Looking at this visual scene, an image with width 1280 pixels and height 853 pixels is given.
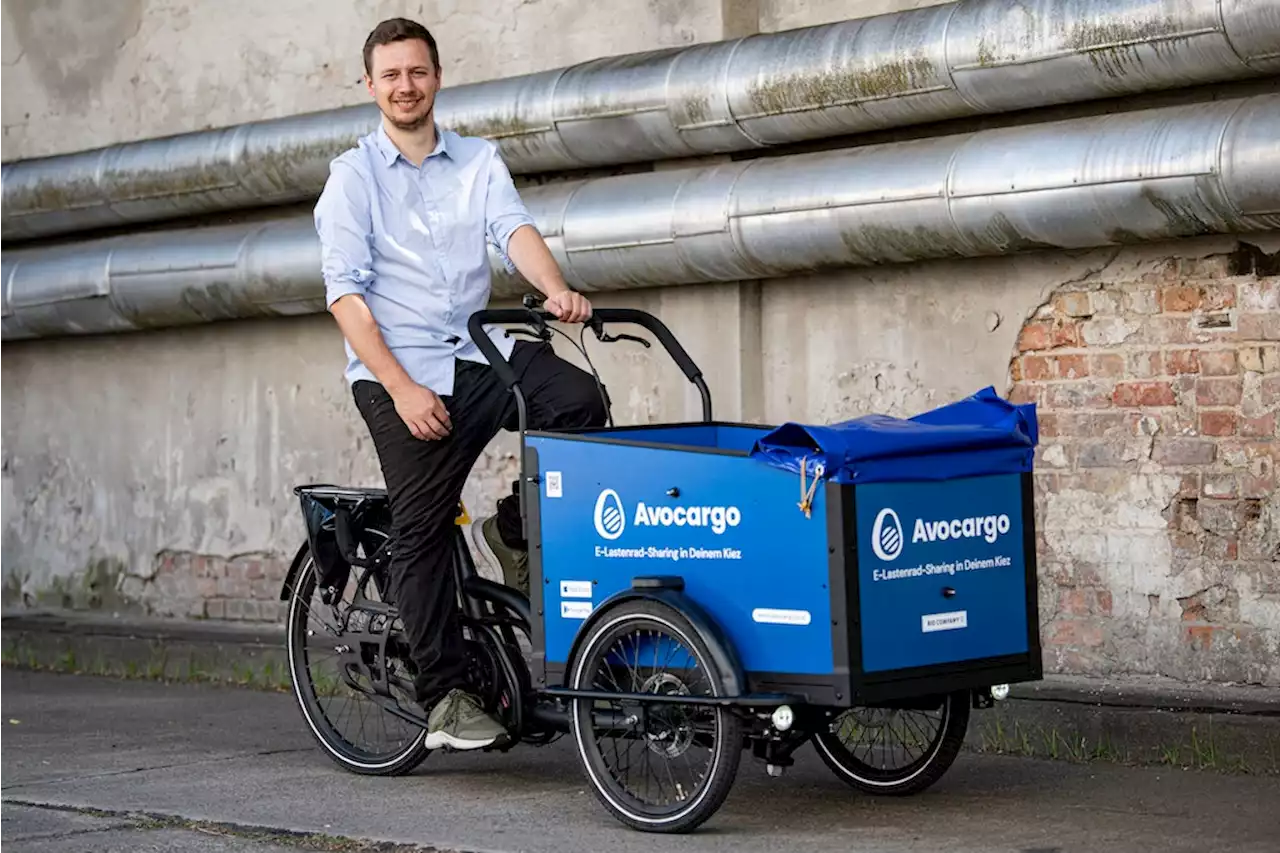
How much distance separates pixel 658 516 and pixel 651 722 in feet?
1.64

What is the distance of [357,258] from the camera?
18.3 feet

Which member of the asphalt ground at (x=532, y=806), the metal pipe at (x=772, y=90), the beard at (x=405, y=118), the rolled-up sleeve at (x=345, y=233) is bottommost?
the asphalt ground at (x=532, y=806)

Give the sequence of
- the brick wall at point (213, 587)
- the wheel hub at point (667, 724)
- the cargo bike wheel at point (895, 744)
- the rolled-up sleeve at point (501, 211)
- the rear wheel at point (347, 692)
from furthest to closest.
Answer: the brick wall at point (213, 587) < the rear wheel at point (347, 692) < the rolled-up sleeve at point (501, 211) < the cargo bike wheel at point (895, 744) < the wheel hub at point (667, 724)

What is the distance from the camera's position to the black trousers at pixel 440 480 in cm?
561

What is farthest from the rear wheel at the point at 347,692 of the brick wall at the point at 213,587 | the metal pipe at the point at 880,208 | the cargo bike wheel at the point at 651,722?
the brick wall at the point at 213,587

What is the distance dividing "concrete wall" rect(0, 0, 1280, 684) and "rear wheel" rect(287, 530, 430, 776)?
188cm

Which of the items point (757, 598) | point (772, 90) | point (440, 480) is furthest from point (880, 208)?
point (757, 598)

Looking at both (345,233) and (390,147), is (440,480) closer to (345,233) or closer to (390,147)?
(345,233)

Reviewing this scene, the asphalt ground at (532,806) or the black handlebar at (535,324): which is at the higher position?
the black handlebar at (535,324)

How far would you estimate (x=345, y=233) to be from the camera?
219 inches

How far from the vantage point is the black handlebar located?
5.37m

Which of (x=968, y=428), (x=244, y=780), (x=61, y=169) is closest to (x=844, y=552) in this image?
(x=968, y=428)

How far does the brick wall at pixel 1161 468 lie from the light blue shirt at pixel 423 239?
1.98 meters

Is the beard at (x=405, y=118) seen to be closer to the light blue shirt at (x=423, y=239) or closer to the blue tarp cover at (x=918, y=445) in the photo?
the light blue shirt at (x=423, y=239)
